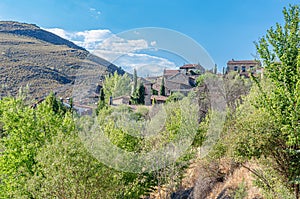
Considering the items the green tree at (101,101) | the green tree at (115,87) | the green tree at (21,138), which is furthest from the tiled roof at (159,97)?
the green tree at (21,138)

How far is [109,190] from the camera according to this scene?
23.5 ft

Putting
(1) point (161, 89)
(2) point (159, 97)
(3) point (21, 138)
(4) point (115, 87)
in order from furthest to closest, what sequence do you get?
(1) point (161, 89)
(2) point (159, 97)
(4) point (115, 87)
(3) point (21, 138)

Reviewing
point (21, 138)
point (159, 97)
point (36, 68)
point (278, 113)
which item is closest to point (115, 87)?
point (21, 138)

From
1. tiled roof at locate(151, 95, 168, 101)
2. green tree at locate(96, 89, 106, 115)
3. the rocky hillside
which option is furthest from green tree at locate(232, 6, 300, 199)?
the rocky hillside

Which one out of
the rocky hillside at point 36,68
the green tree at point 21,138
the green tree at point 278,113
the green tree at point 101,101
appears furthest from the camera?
the rocky hillside at point 36,68

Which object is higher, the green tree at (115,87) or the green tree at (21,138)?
the green tree at (115,87)

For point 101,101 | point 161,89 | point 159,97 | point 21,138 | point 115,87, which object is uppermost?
point 161,89

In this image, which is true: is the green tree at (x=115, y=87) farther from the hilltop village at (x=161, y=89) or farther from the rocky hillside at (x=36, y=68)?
the rocky hillside at (x=36, y=68)

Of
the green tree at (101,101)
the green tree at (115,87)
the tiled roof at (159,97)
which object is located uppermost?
the green tree at (115,87)

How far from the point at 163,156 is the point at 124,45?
479 cm

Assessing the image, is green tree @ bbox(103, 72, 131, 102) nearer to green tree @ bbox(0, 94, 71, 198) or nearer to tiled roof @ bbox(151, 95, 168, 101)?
green tree @ bbox(0, 94, 71, 198)

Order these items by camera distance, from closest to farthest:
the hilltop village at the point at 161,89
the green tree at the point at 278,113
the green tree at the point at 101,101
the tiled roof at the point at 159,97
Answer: the green tree at the point at 278,113 → the hilltop village at the point at 161,89 → the green tree at the point at 101,101 → the tiled roof at the point at 159,97

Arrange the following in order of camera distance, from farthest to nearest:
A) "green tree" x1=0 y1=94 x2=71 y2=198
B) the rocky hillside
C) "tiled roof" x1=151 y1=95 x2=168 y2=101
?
the rocky hillside → "tiled roof" x1=151 y1=95 x2=168 y2=101 → "green tree" x1=0 y1=94 x2=71 y2=198

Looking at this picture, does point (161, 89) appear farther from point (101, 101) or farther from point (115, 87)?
point (115, 87)
